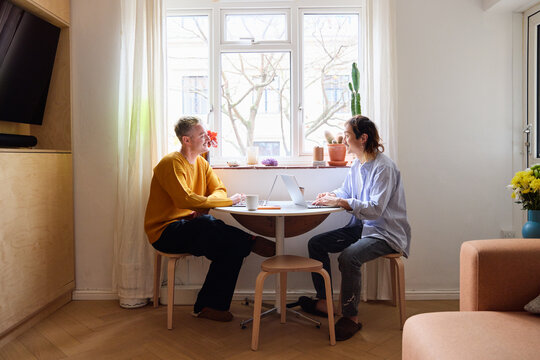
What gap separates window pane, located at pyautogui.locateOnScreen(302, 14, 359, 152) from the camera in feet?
10.4

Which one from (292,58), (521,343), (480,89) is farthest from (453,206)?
(521,343)

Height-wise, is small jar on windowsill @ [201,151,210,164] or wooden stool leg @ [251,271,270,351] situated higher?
small jar on windowsill @ [201,151,210,164]

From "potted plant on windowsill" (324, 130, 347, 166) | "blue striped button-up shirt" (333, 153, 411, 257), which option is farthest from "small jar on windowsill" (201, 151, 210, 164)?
"blue striped button-up shirt" (333, 153, 411, 257)

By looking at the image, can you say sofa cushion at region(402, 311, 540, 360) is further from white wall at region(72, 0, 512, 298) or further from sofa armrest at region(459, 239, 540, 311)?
white wall at region(72, 0, 512, 298)

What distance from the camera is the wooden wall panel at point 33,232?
2.33 metres

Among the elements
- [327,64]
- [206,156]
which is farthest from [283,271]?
[327,64]

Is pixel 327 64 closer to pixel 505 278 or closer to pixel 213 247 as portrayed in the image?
pixel 213 247

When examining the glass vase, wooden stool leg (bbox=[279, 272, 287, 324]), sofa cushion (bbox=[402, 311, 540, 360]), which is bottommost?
wooden stool leg (bbox=[279, 272, 287, 324])

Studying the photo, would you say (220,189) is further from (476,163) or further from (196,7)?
(476,163)

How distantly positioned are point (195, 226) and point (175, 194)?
0.74ft

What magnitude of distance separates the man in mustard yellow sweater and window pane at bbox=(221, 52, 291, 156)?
497mm

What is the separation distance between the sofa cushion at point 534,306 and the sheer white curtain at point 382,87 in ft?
4.40

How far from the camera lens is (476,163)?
9.80 ft

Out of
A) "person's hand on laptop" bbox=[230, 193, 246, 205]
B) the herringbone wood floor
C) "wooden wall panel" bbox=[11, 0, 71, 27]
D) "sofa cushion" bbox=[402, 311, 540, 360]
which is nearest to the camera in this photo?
"sofa cushion" bbox=[402, 311, 540, 360]
